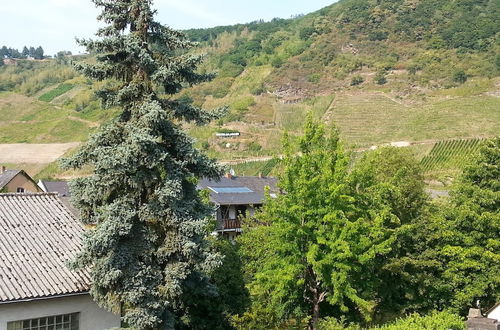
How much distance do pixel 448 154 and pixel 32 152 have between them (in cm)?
7508

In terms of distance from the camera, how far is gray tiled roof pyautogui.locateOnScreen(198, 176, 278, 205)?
46.2m

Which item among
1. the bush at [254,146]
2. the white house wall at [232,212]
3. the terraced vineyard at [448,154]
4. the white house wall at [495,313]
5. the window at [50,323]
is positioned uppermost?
the window at [50,323]

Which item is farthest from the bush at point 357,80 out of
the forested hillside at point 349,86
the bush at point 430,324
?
the bush at point 430,324

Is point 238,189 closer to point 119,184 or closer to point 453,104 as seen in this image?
point 119,184

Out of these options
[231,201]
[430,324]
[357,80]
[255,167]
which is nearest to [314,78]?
[357,80]

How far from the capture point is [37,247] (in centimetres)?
1568

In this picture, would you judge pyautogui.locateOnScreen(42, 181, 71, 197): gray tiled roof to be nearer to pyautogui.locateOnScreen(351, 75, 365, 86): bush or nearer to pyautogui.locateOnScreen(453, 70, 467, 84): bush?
pyautogui.locateOnScreen(351, 75, 365, 86): bush

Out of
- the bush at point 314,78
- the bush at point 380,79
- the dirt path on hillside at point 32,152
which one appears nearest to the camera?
the dirt path on hillside at point 32,152

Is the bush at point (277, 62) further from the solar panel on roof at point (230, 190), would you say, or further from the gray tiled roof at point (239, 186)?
the solar panel on roof at point (230, 190)

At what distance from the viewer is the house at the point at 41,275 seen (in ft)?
46.5

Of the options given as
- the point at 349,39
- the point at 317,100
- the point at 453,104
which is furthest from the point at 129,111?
the point at 349,39

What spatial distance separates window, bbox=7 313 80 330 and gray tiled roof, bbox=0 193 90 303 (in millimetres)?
1004

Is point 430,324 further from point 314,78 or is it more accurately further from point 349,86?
point 314,78

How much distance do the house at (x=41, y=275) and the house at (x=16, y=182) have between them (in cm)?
2810
